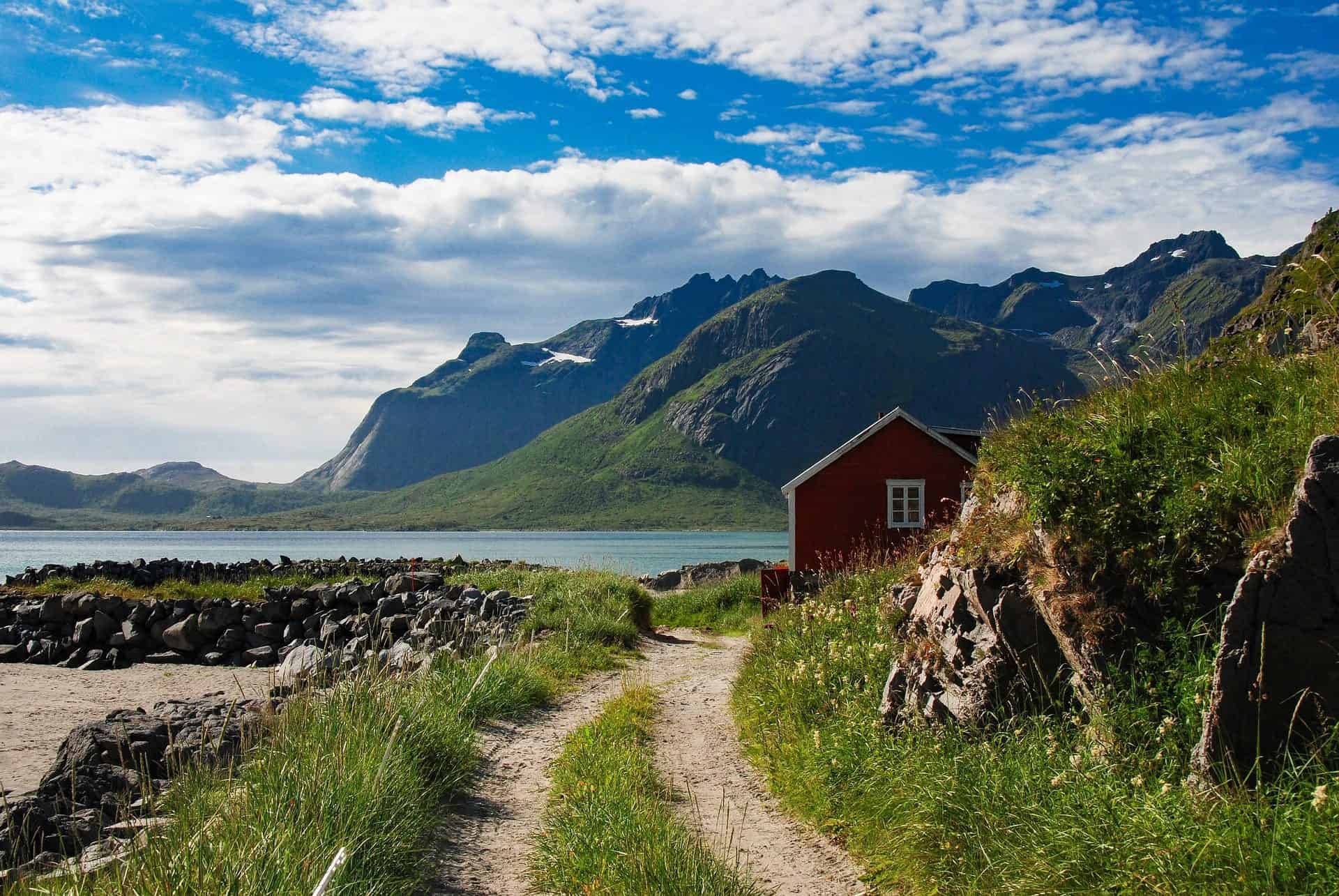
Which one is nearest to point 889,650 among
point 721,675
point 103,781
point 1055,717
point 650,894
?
point 1055,717

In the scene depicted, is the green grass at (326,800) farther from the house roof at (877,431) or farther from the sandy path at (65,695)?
the house roof at (877,431)

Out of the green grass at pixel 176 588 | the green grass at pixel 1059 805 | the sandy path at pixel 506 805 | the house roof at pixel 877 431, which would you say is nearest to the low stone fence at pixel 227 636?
the sandy path at pixel 506 805

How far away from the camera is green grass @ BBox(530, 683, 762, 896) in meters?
6.11

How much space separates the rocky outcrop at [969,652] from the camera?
24.5 feet

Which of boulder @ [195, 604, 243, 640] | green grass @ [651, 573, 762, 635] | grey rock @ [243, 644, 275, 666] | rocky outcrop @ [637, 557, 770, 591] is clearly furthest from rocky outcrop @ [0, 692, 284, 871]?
rocky outcrop @ [637, 557, 770, 591]

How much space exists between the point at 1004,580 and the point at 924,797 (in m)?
1.96

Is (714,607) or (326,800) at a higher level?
(326,800)

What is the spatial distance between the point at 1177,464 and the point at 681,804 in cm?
502

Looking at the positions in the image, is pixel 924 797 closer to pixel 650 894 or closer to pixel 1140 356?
pixel 650 894

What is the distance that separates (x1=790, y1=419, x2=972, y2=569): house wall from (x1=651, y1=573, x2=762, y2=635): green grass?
2.04m

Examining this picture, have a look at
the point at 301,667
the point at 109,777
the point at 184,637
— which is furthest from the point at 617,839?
the point at 184,637

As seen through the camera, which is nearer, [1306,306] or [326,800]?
[326,800]

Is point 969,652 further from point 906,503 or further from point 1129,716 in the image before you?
point 906,503

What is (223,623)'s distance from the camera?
23.2m
